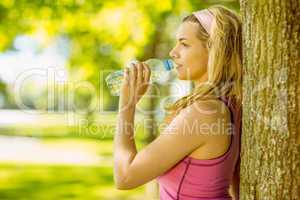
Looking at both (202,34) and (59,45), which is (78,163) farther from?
(202,34)

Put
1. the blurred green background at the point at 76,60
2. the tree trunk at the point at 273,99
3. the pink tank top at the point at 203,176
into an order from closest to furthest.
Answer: the tree trunk at the point at 273,99 < the pink tank top at the point at 203,176 < the blurred green background at the point at 76,60

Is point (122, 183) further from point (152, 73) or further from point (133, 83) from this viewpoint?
point (152, 73)

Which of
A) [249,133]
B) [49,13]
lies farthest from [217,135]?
[49,13]

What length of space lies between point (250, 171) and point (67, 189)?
10.8m

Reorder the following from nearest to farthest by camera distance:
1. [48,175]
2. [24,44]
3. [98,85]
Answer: [98,85] < [24,44] < [48,175]

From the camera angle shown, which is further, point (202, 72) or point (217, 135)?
point (202, 72)

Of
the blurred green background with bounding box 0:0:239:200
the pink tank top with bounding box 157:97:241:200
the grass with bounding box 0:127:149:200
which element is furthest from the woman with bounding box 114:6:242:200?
the grass with bounding box 0:127:149:200

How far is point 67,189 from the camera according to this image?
1267 centimetres

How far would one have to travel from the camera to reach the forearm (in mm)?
2305

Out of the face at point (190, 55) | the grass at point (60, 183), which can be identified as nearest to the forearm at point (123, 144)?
the face at point (190, 55)

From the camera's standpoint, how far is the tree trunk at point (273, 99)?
2.17 meters

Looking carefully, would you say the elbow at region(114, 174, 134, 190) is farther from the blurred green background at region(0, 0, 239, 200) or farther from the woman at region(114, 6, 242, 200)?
the blurred green background at region(0, 0, 239, 200)

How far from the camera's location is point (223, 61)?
2.37 meters

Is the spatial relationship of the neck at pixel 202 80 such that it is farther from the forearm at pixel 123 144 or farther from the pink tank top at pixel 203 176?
the forearm at pixel 123 144
